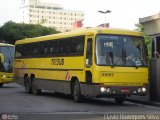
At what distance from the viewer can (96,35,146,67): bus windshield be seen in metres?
19.2

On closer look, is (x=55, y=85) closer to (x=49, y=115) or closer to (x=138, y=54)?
(x=138, y=54)

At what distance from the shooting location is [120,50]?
63.6ft

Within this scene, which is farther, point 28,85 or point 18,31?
point 18,31

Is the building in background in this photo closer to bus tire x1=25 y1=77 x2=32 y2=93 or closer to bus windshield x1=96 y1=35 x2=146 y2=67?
bus tire x1=25 y1=77 x2=32 y2=93

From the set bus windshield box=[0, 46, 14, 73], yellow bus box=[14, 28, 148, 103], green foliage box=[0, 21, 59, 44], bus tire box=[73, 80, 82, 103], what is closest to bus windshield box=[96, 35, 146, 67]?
yellow bus box=[14, 28, 148, 103]

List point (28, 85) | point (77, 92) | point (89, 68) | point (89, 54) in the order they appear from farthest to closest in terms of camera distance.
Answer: point (28, 85)
point (77, 92)
point (89, 54)
point (89, 68)

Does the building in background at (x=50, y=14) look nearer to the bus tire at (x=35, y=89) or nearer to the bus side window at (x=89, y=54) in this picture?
the bus tire at (x=35, y=89)

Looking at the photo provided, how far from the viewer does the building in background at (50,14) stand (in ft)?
499

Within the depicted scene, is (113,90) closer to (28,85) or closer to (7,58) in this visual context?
(28,85)

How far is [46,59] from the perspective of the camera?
81.8 ft

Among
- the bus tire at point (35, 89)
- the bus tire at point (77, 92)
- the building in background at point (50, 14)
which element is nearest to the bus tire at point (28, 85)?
the bus tire at point (35, 89)

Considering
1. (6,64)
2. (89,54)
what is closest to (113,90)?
(89,54)

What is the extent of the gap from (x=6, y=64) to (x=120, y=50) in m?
19.3

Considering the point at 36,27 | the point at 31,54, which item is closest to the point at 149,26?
the point at 31,54
